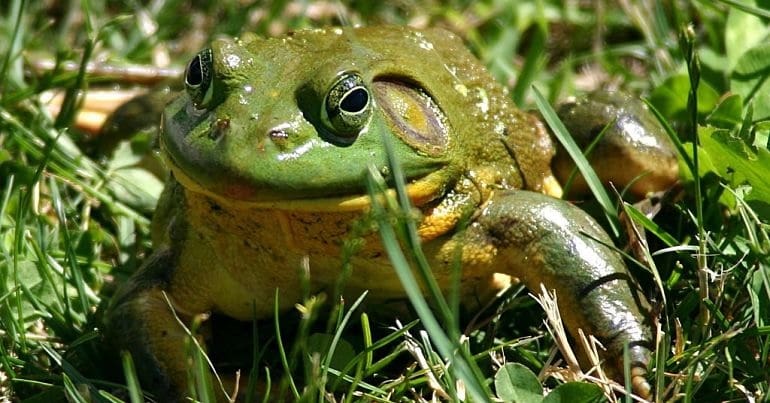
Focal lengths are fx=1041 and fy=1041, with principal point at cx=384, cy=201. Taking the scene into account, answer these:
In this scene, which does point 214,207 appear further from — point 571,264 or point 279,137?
point 571,264

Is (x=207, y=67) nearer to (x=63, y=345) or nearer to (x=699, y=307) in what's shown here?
(x=63, y=345)

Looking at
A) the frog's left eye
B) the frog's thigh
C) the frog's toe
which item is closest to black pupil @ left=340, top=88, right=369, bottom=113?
the frog's left eye

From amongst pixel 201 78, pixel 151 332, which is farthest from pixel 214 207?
pixel 151 332

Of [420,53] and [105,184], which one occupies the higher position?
[420,53]

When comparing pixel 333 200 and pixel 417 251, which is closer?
pixel 417 251

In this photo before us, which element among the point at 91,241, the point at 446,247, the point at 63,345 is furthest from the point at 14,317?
the point at 446,247

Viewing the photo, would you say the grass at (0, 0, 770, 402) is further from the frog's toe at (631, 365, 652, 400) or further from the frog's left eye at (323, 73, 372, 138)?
the frog's left eye at (323, 73, 372, 138)
